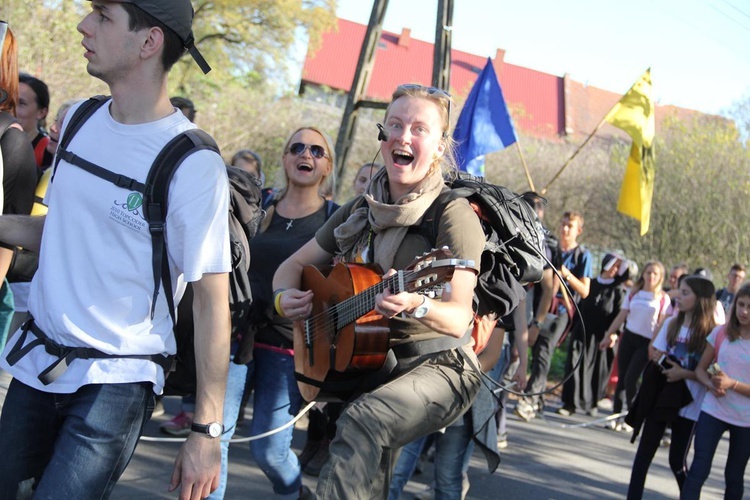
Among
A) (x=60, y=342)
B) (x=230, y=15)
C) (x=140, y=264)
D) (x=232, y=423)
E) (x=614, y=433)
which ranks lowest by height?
(x=614, y=433)

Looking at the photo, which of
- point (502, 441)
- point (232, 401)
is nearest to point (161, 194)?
point (232, 401)

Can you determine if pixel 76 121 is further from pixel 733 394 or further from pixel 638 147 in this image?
pixel 638 147

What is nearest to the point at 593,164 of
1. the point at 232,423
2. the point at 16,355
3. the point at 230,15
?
the point at 230,15

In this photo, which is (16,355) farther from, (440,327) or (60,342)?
(440,327)

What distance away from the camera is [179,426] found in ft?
22.6

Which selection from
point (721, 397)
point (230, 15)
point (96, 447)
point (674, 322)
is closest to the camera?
point (96, 447)

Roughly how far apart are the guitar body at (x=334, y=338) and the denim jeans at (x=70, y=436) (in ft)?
3.35

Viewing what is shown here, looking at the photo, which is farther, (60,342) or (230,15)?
(230,15)

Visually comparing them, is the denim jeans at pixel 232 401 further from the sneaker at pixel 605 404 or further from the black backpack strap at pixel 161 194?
the sneaker at pixel 605 404

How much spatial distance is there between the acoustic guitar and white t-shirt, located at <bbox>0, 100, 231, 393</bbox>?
769 mm

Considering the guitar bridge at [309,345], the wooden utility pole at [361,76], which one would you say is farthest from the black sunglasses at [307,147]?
the wooden utility pole at [361,76]

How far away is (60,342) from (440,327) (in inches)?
49.3

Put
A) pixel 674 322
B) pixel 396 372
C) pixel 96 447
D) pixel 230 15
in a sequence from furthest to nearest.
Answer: pixel 230 15, pixel 674 322, pixel 396 372, pixel 96 447

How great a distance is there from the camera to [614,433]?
10250mm
